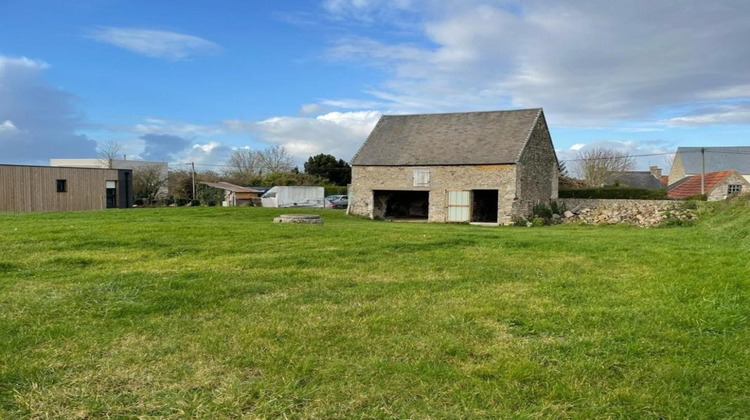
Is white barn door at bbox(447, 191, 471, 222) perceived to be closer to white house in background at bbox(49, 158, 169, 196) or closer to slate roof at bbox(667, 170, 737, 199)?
slate roof at bbox(667, 170, 737, 199)

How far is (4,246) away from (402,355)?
30.3 ft

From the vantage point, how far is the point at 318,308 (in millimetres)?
5711

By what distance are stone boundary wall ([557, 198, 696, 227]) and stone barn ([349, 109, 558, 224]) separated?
196cm

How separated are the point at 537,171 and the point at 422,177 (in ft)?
21.5

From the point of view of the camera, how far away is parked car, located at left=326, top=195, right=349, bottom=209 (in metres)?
45.3

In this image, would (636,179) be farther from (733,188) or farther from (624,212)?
(624,212)

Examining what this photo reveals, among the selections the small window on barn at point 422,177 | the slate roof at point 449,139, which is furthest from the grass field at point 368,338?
the small window on barn at point 422,177

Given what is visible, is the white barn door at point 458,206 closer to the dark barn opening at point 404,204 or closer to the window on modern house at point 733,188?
the dark barn opening at point 404,204

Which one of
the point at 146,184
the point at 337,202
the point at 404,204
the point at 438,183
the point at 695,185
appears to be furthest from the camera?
the point at 146,184

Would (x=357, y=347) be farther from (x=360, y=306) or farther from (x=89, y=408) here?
(x=89, y=408)

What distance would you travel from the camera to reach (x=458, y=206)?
2942 centimetres

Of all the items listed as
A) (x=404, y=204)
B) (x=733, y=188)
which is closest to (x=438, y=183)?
(x=404, y=204)

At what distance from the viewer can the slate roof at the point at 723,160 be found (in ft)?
165

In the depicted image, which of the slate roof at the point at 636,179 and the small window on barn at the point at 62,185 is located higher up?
the slate roof at the point at 636,179
